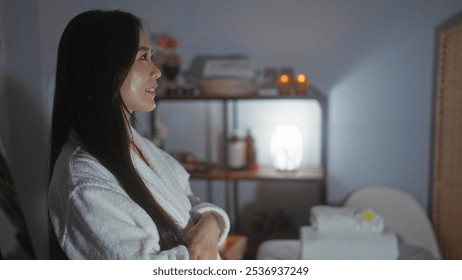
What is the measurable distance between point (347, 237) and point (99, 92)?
713mm

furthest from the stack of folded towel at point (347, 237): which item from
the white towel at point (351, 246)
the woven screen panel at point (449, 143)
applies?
the woven screen panel at point (449, 143)

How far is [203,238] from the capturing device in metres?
0.72

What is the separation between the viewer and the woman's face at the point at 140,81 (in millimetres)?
650

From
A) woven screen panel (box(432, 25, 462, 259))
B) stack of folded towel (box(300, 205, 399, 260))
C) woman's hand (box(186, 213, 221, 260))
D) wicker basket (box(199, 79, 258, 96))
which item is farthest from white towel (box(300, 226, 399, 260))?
wicker basket (box(199, 79, 258, 96))

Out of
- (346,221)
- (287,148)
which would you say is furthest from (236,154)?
(346,221)

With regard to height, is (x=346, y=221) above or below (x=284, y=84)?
below

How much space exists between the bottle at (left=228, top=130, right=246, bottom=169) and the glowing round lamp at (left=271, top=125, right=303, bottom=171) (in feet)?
0.36

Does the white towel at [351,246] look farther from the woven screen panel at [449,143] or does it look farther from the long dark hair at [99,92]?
the long dark hair at [99,92]

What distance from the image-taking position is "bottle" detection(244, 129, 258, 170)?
5.44 ft

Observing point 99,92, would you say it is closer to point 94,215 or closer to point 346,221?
point 94,215

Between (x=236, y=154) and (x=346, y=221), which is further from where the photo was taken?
(x=236, y=154)

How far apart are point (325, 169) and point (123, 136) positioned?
103 centimetres

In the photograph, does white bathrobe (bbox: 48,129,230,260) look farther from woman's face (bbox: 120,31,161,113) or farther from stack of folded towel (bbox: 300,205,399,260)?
stack of folded towel (bbox: 300,205,399,260)
